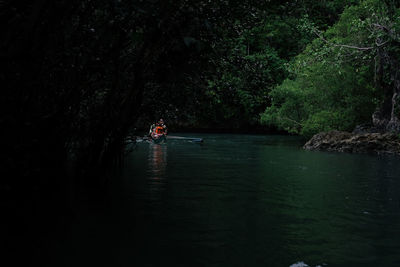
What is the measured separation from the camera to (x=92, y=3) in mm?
6336

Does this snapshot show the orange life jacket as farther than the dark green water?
Yes

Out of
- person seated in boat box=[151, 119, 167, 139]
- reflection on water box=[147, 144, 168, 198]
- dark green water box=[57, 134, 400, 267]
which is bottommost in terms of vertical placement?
dark green water box=[57, 134, 400, 267]

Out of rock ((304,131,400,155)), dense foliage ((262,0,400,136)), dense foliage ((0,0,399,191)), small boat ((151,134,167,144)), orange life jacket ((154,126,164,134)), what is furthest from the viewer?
orange life jacket ((154,126,164,134))

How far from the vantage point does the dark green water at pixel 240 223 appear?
586 centimetres

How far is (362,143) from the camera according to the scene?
26125mm

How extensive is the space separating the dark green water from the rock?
1196 cm

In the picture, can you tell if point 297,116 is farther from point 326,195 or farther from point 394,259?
point 394,259

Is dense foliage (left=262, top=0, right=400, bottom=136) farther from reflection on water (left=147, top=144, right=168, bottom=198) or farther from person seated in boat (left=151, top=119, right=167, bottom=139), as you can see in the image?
reflection on water (left=147, top=144, right=168, bottom=198)

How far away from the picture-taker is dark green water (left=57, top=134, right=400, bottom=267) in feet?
19.2

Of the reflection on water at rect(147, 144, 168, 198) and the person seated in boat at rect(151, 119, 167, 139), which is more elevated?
the person seated in boat at rect(151, 119, 167, 139)

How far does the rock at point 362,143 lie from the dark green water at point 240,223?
39.2 feet

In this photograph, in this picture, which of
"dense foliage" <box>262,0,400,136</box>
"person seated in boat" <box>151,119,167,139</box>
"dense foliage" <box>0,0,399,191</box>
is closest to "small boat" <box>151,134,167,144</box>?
"person seated in boat" <box>151,119,167,139</box>

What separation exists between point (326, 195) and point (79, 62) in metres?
6.13

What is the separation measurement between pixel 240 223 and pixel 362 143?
65.6 feet
